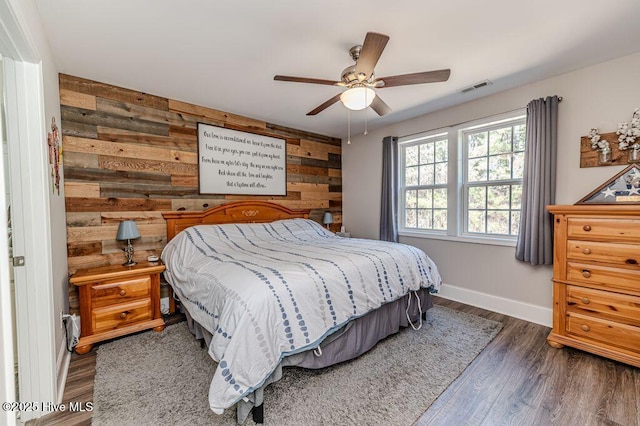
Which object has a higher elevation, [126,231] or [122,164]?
[122,164]

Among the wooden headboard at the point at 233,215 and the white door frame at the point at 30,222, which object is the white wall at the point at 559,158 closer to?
the wooden headboard at the point at 233,215

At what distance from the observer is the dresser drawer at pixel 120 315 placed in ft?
7.45

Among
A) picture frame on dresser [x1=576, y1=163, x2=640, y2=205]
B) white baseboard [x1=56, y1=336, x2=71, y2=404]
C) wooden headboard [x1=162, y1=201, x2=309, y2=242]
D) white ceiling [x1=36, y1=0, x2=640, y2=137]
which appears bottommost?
white baseboard [x1=56, y1=336, x2=71, y2=404]

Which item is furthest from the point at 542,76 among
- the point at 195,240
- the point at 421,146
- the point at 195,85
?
the point at 195,240

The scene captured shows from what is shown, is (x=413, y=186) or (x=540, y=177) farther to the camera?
(x=413, y=186)

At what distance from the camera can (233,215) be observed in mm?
3488

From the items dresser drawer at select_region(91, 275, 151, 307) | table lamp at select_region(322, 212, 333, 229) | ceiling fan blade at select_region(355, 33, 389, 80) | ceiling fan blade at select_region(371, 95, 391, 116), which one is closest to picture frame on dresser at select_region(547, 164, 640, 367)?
ceiling fan blade at select_region(371, 95, 391, 116)

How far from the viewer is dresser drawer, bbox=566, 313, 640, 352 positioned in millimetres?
1913

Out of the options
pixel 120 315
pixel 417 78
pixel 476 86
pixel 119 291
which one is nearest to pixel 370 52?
pixel 417 78

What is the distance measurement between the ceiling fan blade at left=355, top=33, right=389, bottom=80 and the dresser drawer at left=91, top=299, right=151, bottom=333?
2643mm

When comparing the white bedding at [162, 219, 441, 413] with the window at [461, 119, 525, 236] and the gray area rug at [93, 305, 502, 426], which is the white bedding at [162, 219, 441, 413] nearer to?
the gray area rug at [93, 305, 502, 426]

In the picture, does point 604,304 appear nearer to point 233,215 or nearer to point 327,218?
point 327,218

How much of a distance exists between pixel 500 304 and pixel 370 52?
9.50ft

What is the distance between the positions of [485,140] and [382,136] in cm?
139
